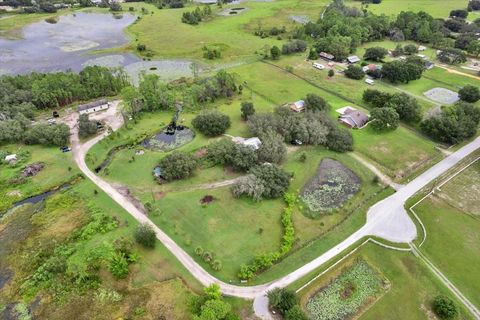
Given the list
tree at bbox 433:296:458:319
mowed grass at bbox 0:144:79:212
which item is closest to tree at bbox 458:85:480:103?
tree at bbox 433:296:458:319

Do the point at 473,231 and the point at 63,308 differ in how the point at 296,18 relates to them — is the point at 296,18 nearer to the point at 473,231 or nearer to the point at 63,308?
the point at 473,231

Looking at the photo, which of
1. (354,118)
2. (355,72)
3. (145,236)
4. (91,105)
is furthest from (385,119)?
(91,105)

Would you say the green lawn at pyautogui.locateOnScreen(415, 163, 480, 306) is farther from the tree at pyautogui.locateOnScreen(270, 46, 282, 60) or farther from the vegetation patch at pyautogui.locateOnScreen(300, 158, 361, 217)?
the tree at pyautogui.locateOnScreen(270, 46, 282, 60)

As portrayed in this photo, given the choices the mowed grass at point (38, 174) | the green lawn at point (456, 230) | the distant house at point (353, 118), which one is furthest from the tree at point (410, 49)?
the mowed grass at point (38, 174)

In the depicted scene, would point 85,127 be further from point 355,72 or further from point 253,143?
point 355,72

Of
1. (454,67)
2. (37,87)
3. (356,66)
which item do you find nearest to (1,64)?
(37,87)
